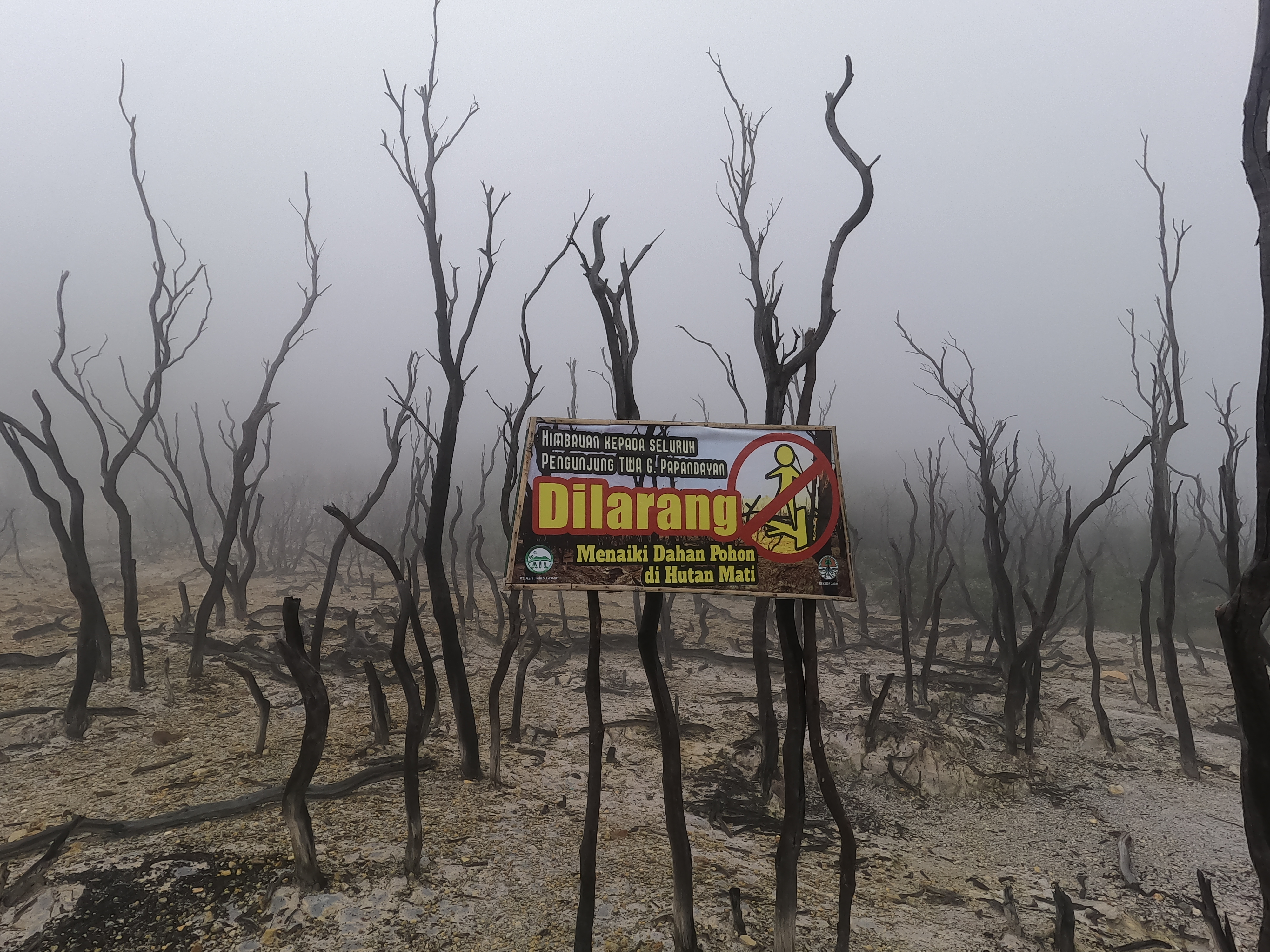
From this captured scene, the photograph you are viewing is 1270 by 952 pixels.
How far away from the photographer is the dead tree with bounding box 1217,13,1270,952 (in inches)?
101

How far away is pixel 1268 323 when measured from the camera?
103 inches

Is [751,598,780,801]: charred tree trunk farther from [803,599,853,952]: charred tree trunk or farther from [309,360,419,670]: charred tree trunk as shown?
[309,360,419,670]: charred tree trunk

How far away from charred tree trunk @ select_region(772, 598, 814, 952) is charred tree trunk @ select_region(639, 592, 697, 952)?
543mm

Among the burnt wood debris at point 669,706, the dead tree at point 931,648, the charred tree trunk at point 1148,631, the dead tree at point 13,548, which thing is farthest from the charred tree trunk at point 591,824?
the dead tree at point 13,548

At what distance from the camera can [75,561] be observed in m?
6.46

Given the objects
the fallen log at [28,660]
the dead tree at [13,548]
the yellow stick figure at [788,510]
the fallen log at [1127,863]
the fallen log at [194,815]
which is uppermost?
the yellow stick figure at [788,510]

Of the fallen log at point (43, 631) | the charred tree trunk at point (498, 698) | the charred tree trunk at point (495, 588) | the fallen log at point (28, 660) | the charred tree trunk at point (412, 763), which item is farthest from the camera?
the charred tree trunk at point (495, 588)

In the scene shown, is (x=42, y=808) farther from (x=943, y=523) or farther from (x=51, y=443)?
(x=943, y=523)

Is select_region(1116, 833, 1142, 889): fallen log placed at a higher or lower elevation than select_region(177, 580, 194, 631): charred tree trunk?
lower

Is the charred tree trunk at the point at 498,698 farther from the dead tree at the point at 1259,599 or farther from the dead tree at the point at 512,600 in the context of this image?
the dead tree at the point at 1259,599

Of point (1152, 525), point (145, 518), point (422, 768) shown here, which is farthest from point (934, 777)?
point (145, 518)

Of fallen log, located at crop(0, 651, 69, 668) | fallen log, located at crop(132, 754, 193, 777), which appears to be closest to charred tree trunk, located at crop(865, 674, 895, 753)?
fallen log, located at crop(132, 754, 193, 777)

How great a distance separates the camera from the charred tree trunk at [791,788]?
340 cm

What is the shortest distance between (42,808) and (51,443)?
4.22 meters
